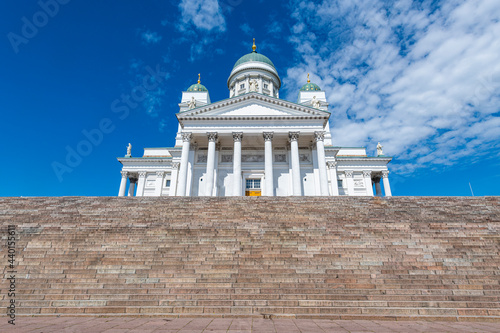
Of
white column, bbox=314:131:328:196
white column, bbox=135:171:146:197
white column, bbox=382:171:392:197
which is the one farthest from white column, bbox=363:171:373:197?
white column, bbox=135:171:146:197

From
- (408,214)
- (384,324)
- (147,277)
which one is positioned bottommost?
(384,324)

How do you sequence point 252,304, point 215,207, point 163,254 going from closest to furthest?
point 252,304 < point 163,254 < point 215,207

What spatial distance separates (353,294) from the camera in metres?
6.88

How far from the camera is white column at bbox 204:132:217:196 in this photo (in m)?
25.0

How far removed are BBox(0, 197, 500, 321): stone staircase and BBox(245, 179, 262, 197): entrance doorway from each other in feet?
47.1

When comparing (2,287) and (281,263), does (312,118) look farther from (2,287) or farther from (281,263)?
(2,287)

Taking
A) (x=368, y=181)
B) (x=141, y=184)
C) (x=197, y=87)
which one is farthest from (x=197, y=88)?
(x=368, y=181)

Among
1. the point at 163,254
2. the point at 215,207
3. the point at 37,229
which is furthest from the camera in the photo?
the point at 215,207

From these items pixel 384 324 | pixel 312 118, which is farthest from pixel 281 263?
pixel 312 118

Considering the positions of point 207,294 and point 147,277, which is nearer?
point 207,294

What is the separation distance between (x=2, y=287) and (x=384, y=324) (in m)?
9.91

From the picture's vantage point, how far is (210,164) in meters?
25.9

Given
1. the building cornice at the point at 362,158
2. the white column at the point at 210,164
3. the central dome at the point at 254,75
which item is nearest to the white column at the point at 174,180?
the white column at the point at 210,164

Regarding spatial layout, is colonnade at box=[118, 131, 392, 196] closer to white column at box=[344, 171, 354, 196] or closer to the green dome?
white column at box=[344, 171, 354, 196]
